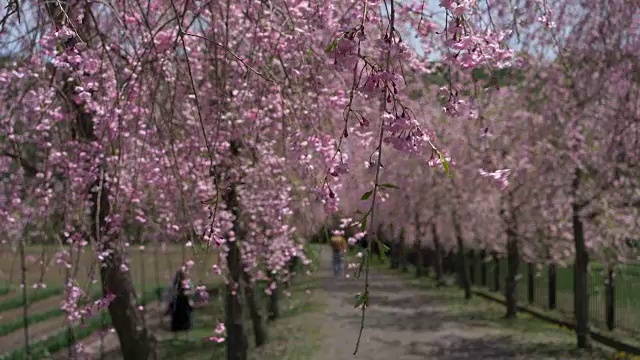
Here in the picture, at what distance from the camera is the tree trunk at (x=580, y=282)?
15508 mm

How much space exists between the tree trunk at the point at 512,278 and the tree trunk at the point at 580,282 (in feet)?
16.9

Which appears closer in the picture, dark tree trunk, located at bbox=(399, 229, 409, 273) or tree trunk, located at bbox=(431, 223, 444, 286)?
tree trunk, located at bbox=(431, 223, 444, 286)

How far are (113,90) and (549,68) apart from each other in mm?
7855

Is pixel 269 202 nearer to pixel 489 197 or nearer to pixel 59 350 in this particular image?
pixel 59 350

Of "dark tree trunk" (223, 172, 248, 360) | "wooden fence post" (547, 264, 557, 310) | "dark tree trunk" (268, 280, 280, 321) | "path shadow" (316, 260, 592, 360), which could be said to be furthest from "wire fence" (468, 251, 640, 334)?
"dark tree trunk" (223, 172, 248, 360)

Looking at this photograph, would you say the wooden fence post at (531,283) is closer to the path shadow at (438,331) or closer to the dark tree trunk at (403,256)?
the path shadow at (438,331)

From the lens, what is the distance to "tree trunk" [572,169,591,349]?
1551 centimetres

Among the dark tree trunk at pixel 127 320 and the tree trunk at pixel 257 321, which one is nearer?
the dark tree trunk at pixel 127 320

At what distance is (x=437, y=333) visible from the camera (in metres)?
18.1

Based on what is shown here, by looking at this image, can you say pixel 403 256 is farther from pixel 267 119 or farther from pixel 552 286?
pixel 267 119

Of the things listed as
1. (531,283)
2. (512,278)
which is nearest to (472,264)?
(531,283)

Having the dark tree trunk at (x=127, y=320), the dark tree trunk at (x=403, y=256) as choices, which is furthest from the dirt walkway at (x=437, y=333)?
the dark tree trunk at (x=403, y=256)

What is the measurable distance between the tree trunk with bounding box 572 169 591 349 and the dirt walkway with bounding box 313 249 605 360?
0.33 m

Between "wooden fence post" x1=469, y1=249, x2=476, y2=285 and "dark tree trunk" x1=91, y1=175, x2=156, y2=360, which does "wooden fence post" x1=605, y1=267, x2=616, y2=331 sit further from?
"wooden fence post" x1=469, y1=249, x2=476, y2=285
